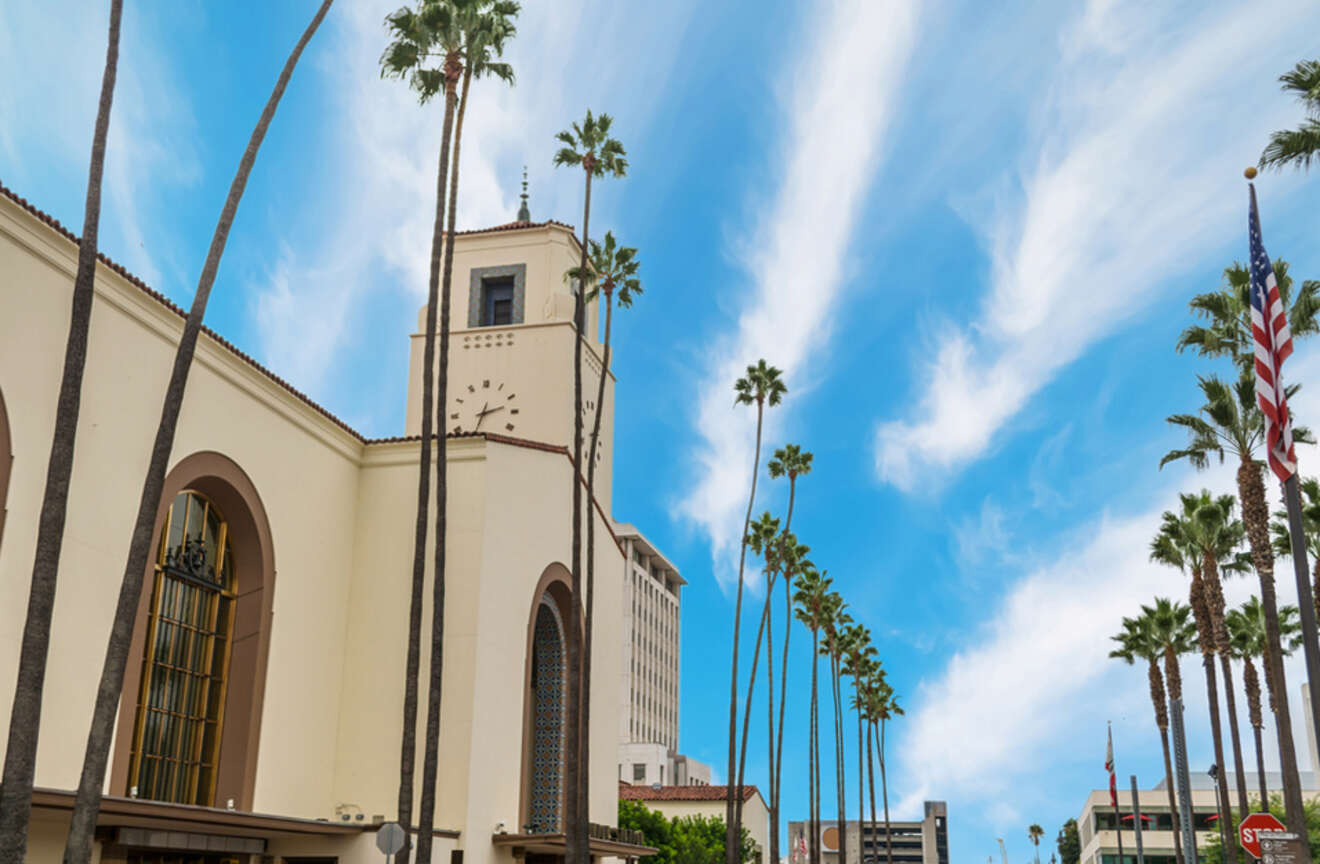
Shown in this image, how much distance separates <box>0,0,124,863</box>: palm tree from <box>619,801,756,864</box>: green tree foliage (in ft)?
139

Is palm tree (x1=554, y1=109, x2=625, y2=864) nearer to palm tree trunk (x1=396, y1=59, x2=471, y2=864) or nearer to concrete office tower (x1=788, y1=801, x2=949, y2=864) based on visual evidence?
palm tree trunk (x1=396, y1=59, x2=471, y2=864)

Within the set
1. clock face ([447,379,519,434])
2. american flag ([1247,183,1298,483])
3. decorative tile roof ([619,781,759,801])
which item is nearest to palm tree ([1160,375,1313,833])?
american flag ([1247,183,1298,483])

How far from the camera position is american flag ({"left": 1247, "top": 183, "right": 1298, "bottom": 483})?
18062 millimetres

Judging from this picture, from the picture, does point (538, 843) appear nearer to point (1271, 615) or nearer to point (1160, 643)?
point (1271, 615)

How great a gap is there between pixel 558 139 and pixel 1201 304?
18.6 m

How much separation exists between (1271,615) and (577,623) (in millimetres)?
16584

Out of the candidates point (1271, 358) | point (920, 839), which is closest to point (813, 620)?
point (1271, 358)

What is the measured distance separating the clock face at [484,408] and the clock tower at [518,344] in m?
0.04

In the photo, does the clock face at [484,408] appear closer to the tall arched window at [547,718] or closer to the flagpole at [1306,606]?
the tall arched window at [547,718]

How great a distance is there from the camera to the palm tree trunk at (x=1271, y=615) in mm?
27156

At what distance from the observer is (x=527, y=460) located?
3219cm

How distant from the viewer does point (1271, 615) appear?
27688 mm

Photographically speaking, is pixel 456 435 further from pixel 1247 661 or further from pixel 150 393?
pixel 1247 661

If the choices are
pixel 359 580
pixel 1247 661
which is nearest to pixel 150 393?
pixel 359 580
